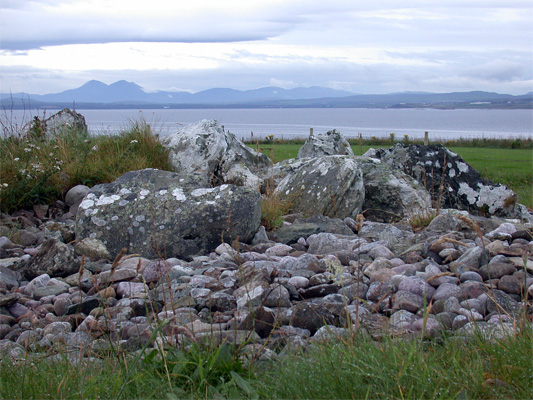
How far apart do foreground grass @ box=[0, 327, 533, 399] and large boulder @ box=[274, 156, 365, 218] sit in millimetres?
4800

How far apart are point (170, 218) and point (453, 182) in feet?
19.5

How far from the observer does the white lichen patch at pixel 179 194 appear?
5602 millimetres

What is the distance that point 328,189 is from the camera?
733 cm

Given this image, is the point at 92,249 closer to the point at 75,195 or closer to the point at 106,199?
the point at 106,199

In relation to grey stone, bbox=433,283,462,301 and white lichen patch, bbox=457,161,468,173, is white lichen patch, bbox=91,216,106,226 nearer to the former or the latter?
grey stone, bbox=433,283,462,301

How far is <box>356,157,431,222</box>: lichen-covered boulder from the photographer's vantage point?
7.83 m

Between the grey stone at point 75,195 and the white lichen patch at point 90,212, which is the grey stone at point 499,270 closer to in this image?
the white lichen patch at point 90,212

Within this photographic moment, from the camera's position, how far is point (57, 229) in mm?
6250

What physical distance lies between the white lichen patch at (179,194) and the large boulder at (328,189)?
1782 millimetres

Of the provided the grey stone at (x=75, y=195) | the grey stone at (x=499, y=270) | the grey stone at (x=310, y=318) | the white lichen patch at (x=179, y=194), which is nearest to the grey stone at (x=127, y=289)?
the grey stone at (x=310, y=318)

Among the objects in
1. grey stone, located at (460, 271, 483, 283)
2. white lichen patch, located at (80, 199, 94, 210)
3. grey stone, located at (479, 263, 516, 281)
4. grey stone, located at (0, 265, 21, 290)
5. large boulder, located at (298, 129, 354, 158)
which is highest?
large boulder, located at (298, 129, 354, 158)

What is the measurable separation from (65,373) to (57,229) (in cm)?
437

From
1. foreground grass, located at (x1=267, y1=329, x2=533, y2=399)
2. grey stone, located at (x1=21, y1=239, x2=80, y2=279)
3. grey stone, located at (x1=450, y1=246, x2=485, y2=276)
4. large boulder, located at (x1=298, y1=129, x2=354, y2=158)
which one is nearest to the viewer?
foreground grass, located at (x1=267, y1=329, x2=533, y2=399)

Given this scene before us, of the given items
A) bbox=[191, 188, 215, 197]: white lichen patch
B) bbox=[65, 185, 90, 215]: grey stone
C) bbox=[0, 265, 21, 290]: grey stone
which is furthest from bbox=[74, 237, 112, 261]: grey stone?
bbox=[65, 185, 90, 215]: grey stone
